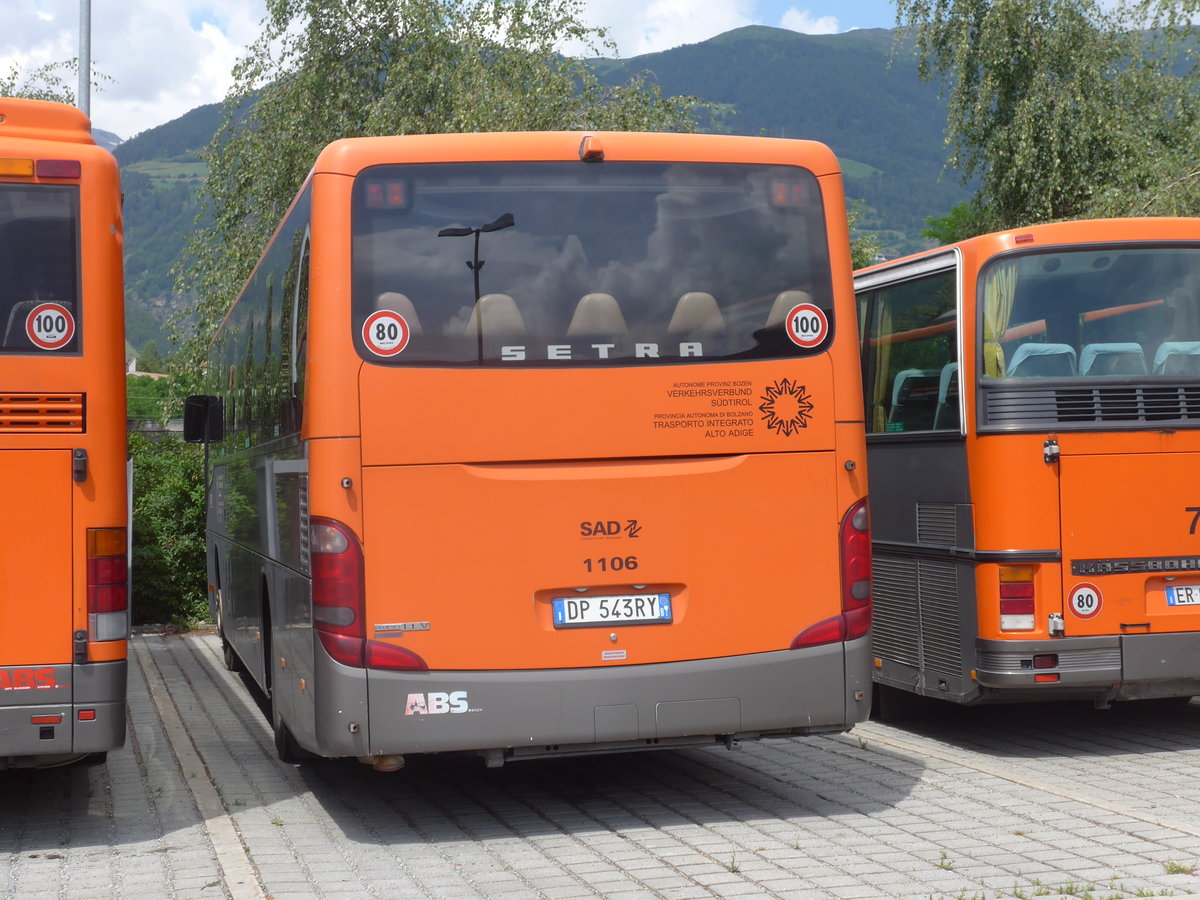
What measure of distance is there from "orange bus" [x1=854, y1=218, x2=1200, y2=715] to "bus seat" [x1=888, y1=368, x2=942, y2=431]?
0.27 feet

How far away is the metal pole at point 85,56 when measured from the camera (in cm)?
2205

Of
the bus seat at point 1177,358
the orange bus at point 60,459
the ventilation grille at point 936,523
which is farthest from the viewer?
the ventilation grille at point 936,523

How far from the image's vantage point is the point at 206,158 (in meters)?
28.9

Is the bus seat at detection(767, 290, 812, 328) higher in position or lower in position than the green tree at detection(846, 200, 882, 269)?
lower

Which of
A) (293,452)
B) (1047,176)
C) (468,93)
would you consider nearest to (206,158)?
(468,93)

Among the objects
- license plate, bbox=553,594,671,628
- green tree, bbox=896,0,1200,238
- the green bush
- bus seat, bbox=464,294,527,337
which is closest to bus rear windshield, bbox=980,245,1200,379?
license plate, bbox=553,594,671,628

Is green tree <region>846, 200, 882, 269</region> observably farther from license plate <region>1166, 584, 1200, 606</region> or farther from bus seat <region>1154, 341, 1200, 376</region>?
license plate <region>1166, 584, 1200, 606</region>

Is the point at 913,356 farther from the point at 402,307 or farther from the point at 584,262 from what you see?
the point at 402,307

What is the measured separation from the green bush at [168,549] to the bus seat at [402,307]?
12.1 meters

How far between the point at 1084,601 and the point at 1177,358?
60.1 inches

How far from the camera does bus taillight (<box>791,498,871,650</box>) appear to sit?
7367 millimetres

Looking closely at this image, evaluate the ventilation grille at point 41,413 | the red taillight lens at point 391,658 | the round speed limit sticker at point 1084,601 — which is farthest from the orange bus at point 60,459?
the round speed limit sticker at point 1084,601

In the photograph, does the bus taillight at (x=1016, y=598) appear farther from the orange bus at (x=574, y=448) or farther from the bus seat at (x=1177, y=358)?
the orange bus at (x=574, y=448)

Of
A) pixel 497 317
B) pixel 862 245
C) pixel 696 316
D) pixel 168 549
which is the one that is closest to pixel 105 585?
pixel 497 317
